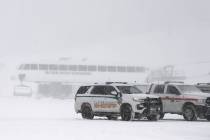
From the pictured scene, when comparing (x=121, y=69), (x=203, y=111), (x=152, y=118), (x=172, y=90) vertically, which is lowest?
(x=152, y=118)

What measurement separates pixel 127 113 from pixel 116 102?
0.76m

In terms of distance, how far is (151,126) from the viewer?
2484 cm

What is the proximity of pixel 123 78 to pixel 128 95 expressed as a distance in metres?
43.5

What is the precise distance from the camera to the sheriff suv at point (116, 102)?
28.1m

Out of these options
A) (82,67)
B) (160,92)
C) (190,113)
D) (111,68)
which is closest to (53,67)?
(82,67)

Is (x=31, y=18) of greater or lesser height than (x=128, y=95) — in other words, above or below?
above

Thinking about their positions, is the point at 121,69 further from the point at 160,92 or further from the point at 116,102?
the point at 116,102

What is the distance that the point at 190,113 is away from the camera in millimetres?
29859

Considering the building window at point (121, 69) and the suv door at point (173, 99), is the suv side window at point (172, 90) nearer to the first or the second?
the suv door at point (173, 99)

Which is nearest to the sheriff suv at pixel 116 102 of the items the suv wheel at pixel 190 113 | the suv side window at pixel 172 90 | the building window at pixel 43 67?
the suv wheel at pixel 190 113

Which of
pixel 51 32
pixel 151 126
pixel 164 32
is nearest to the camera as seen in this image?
pixel 151 126

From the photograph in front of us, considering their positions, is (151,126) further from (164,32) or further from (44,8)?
(44,8)

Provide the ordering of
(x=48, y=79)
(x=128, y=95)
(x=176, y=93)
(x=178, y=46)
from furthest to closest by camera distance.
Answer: (x=178, y=46), (x=48, y=79), (x=176, y=93), (x=128, y=95)

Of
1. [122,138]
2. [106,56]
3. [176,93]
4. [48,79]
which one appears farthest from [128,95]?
[106,56]
